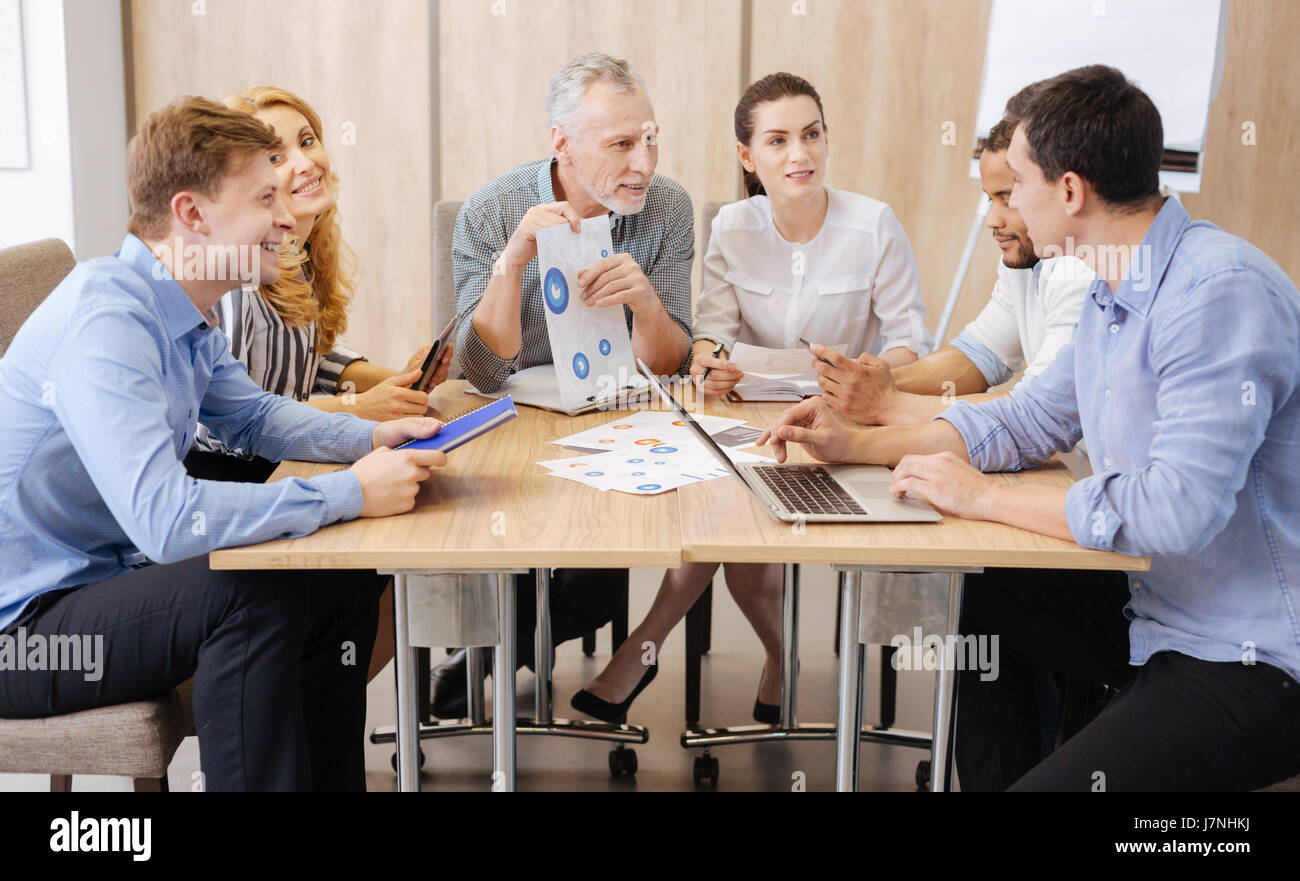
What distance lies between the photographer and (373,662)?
2.07 m

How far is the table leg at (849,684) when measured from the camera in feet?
5.09

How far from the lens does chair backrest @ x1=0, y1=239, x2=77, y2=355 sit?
1897 mm

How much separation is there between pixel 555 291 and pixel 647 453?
38 centimetres

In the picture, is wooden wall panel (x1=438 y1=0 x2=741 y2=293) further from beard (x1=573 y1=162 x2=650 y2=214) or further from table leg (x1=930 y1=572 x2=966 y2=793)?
table leg (x1=930 y1=572 x2=966 y2=793)

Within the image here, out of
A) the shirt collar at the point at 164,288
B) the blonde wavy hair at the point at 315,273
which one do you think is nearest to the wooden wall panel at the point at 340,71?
the blonde wavy hair at the point at 315,273

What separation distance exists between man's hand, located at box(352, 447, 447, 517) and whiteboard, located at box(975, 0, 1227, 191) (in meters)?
2.65

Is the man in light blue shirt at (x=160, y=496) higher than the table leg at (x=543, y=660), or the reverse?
the man in light blue shirt at (x=160, y=496)

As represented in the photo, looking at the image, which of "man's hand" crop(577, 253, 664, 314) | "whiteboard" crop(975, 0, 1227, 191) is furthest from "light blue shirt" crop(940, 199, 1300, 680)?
"whiteboard" crop(975, 0, 1227, 191)

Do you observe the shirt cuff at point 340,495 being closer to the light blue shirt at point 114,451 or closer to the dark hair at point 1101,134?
the light blue shirt at point 114,451

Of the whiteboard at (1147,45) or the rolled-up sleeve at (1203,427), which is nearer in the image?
the rolled-up sleeve at (1203,427)

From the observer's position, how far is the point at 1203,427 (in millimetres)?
1377

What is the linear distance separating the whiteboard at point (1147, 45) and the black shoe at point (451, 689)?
240 cm

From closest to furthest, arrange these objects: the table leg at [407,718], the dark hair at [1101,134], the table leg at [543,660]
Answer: the dark hair at [1101,134], the table leg at [407,718], the table leg at [543,660]

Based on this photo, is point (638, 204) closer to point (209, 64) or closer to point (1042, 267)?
point (1042, 267)
